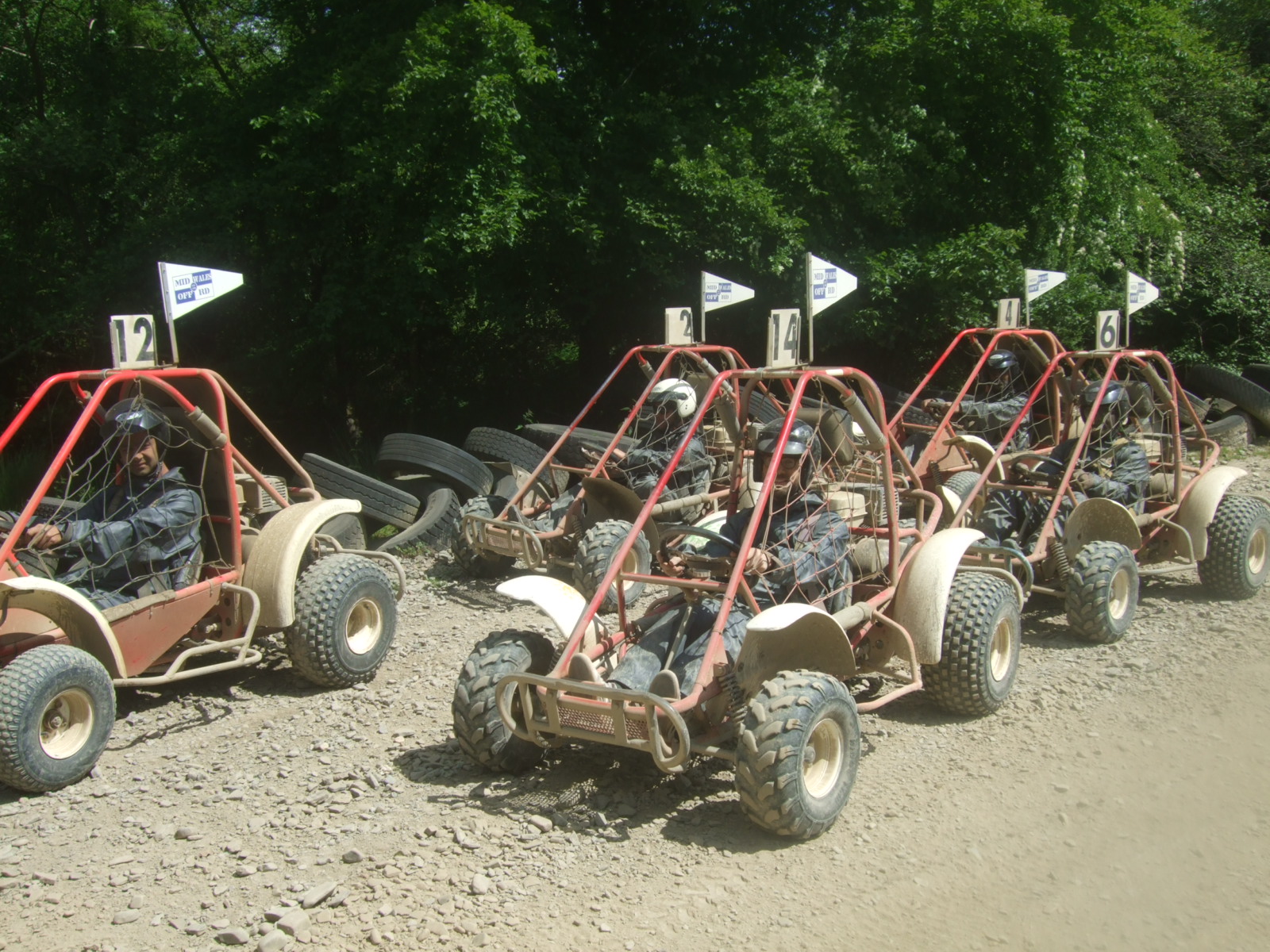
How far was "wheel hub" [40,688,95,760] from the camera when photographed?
195 inches

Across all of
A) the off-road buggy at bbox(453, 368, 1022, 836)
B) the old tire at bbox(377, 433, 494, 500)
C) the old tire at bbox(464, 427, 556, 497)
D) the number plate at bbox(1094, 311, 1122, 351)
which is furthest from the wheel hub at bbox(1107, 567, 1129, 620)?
the old tire at bbox(377, 433, 494, 500)

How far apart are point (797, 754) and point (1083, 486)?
4.21 metres

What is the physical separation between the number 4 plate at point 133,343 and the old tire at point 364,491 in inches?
119

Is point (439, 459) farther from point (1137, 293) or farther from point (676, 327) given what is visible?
point (1137, 293)

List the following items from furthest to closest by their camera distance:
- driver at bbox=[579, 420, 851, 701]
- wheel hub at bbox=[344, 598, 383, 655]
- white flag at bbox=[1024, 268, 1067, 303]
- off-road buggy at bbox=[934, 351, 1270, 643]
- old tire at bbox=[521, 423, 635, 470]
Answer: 1. white flag at bbox=[1024, 268, 1067, 303]
2. old tire at bbox=[521, 423, 635, 470]
3. off-road buggy at bbox=[934, 351, 1270, 643]
4. wheel hub at bbox=[344, 598, 383, 655]
5. driver at bbox=[579, 420, 851, 701]

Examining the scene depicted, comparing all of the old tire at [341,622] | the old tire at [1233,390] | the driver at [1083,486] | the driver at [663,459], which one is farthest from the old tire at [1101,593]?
the old tire at [1233,390]

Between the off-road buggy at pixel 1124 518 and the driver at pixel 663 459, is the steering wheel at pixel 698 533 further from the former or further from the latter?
the driver at pixel 663 459

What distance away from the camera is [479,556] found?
28.0 feet

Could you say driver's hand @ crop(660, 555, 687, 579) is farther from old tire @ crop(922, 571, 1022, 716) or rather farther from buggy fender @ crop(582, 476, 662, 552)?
buggy fender @ crop(582, 476, 662, 552)

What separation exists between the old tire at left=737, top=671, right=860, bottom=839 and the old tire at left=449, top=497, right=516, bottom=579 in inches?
177

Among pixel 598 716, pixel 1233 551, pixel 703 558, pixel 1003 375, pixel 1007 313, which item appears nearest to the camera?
pixel 598 716

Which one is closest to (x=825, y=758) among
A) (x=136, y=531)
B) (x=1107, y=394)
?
(x=136, y=531)

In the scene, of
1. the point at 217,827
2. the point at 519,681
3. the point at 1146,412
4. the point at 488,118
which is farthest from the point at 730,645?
the point at 488,118

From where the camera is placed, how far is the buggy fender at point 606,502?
7.89m
